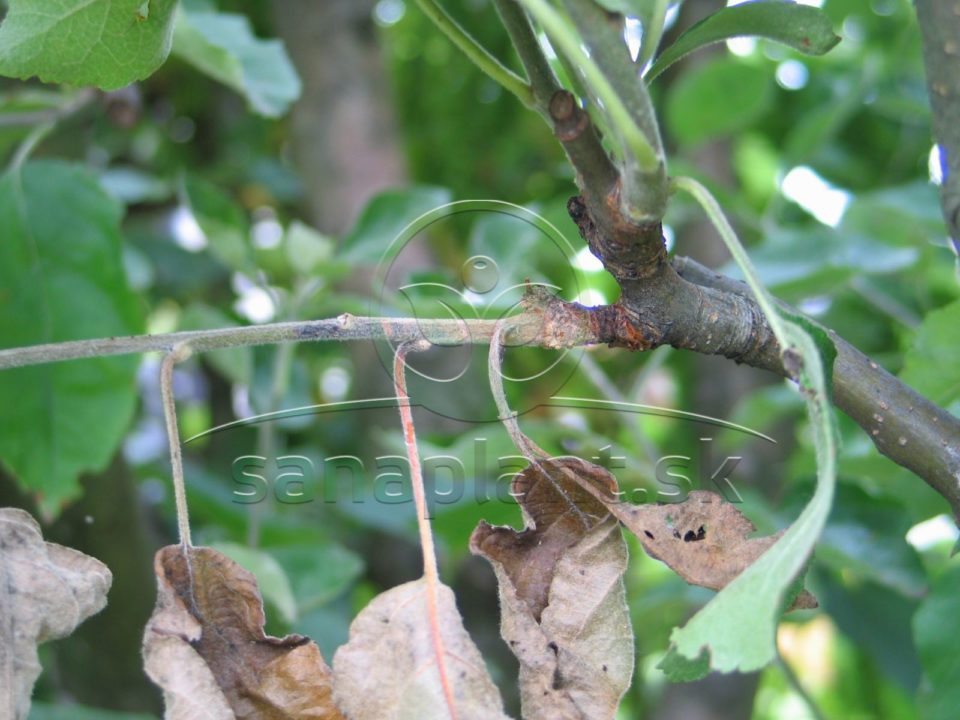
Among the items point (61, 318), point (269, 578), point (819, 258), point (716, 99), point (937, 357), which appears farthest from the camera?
point (716, 99)

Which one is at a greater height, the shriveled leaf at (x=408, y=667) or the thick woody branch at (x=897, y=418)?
the thick woody branch at (x=897, y=418)

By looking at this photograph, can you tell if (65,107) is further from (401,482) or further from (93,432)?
(401,482)

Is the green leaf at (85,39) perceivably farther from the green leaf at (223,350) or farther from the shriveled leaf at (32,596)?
the green leaf at (223,350)

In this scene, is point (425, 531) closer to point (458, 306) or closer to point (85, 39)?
point (85, 39)

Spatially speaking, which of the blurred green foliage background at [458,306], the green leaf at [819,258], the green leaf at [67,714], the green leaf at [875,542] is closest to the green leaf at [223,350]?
the blurred green foliage background at [458,306]

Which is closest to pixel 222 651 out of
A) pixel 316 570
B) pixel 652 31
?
pixel 652 31

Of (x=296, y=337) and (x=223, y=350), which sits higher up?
(x=296, y=337)

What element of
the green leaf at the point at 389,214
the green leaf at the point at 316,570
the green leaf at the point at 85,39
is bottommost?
the green leaf at the point at 316,570
